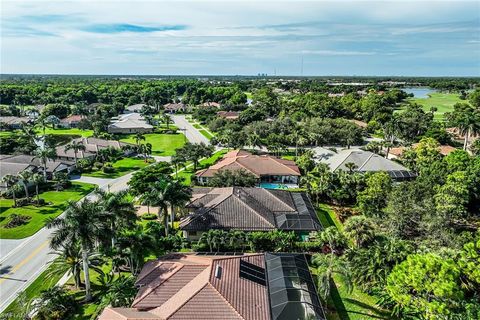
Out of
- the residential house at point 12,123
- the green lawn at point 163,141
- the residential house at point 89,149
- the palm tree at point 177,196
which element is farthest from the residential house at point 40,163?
the residential house at point 12,123

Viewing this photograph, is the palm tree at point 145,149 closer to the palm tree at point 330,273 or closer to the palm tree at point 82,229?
the palm tree at point 82,229

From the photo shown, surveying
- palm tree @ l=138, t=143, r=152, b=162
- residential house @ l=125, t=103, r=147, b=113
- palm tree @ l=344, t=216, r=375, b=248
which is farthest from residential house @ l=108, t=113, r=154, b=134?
palm tree @ l=344, t=216, r=375, b=248

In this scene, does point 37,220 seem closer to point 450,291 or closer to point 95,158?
point 95,158

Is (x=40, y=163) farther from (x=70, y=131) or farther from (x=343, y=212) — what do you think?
(x=343, y=212)

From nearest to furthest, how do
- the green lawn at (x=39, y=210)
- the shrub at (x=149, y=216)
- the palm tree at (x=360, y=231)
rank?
the palm tree at (x=360, y=231) → the green lawn at (x=39, y=210) → the shrub at (x=149, y=216)

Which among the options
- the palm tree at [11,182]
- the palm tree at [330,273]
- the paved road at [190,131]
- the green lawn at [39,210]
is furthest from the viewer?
the paved road at [190,131]

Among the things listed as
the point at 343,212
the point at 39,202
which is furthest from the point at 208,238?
the point at 39,202
